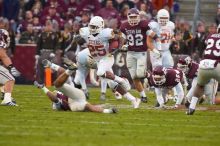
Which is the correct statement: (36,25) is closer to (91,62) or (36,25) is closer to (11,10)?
(11,10)

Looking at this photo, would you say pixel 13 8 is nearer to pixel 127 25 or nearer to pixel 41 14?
pixel 41 14

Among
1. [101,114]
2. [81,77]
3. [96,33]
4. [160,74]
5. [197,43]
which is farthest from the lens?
[197,43]

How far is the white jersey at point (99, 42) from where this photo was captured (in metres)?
16.0

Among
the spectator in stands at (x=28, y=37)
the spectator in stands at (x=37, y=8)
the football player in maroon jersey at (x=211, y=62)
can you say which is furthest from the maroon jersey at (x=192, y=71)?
the spectator in stands at (x=37, y=8)

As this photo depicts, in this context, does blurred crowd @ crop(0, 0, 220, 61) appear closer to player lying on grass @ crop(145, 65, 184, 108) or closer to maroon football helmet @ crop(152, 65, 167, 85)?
player lying on grass @ crop(145, 65, 184, 108)

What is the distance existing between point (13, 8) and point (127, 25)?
300 inches

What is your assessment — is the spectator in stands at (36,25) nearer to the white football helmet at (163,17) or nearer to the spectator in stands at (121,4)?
the spectator in stands at (121,4)

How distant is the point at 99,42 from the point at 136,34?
2.98ft

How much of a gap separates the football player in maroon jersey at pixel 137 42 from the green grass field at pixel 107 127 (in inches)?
79.3

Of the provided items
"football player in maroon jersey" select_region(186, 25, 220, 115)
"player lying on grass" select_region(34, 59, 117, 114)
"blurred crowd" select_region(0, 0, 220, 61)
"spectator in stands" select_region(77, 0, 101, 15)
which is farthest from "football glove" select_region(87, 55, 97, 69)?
"spectator in stands" select_region(77, 0, 101, 15)

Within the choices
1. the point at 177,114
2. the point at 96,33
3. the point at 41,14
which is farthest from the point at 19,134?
the point at 41,14

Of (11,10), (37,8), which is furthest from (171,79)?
(11,10)

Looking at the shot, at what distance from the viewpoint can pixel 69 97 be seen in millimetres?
13211

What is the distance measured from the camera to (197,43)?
22031mm
